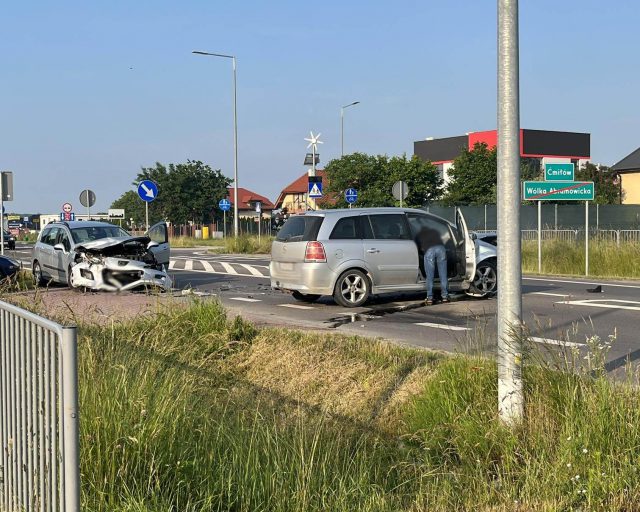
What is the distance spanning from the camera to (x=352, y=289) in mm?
13422

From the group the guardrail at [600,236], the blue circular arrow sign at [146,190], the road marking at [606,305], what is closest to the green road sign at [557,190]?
the guardrail at [600,236]

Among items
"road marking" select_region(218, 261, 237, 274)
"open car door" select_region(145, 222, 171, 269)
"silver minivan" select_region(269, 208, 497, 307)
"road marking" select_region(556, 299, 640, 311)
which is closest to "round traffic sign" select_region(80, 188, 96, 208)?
"road marking" select_region(218, 261, 237, 274)

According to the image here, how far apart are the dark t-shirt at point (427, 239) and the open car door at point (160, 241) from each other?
549 cm

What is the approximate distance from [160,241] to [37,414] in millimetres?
13473

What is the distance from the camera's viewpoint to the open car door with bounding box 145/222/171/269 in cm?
1636

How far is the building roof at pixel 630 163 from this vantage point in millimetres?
67250

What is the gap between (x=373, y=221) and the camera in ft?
45.1

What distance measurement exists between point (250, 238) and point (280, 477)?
34.3 meters

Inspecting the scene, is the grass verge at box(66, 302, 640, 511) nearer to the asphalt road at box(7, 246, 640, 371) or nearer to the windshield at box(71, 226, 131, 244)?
the asphalt road at box(7, 246, 640, 371)

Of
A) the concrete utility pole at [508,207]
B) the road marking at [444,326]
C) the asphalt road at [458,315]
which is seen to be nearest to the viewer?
the concrete utility pole at [508,207]

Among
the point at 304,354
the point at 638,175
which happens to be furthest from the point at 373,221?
the point at 638,175

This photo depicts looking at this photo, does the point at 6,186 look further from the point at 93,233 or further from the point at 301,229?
the point at 301,229

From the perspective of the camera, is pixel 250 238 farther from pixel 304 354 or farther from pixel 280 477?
pixel 280 477

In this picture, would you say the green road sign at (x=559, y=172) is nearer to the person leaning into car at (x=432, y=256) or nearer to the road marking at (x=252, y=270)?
the road marking at (x=252, y=270)
